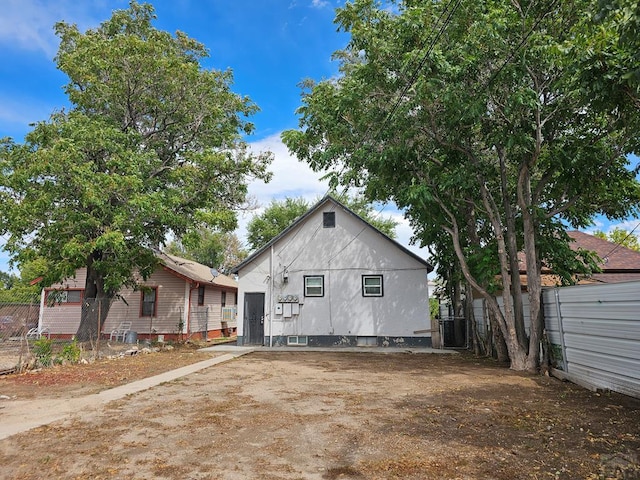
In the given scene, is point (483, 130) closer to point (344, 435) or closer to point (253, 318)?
point (344, 435)

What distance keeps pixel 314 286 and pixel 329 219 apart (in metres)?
3.08

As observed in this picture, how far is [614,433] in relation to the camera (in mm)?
5031

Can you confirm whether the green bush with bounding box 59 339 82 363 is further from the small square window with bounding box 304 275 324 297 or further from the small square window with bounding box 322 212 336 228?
the small square window with bounding box 322 212 336 228

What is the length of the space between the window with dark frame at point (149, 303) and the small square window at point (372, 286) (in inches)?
430

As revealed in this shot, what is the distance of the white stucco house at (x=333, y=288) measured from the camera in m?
16.5

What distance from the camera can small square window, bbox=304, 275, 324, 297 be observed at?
1719 cm

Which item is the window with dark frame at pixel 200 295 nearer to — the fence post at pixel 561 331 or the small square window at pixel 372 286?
the small square window at pixel 372 286

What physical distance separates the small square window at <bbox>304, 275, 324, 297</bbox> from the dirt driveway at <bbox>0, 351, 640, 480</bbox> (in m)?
8.38

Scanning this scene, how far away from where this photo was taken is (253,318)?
691 inches

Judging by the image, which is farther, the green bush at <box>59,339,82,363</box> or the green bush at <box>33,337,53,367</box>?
the green bush at <box>59,339,82,363</box>

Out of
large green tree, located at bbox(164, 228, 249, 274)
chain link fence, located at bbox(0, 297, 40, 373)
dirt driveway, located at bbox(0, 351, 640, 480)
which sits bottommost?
dirt driveway, located at bbox(0, 351, 640, 480)

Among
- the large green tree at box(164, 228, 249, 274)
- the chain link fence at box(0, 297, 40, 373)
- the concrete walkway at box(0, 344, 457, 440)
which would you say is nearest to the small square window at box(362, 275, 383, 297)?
the concrete walkway at box(0, 344, 457, 440)

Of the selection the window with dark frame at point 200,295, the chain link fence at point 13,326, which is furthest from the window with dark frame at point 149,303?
the chain link fence at point 13,326

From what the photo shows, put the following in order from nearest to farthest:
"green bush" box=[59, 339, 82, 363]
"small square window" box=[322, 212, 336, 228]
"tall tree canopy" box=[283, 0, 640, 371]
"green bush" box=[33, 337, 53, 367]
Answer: "tall tree canopy" box=[283, 0, 640, 371] < "green bush" box=[33, 337, 53, 367] < "green bush" box=[59, 339, 82, 363] < "small square window" box=[322, 212, 336, 228]
